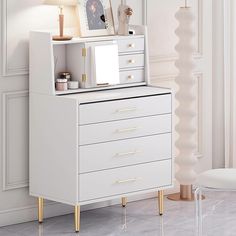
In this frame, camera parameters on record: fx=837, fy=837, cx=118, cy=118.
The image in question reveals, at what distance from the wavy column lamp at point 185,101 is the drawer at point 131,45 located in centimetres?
37

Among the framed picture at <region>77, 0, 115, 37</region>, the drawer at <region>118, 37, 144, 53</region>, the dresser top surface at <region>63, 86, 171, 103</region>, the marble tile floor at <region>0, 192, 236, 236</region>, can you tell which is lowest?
the marble tile floor at <region>0, 192, 236, 236</region>

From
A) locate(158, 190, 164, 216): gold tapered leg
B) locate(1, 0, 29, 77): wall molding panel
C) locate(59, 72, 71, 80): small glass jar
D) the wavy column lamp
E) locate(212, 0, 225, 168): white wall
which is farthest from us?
locate(212, 0, 225, 168): white wall

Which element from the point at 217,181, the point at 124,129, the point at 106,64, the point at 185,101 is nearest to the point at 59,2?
the point at 106,64

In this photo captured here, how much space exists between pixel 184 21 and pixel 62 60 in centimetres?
89

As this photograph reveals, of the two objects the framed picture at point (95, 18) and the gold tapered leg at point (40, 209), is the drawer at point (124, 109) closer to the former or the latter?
the framed picture at point (95, 18)

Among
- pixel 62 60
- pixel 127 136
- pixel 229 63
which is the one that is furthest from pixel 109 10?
pixel 229 63

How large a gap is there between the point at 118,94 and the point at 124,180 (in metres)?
0.49

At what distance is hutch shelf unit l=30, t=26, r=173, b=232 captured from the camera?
4.57 metres

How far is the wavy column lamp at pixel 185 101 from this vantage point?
17.4 feet

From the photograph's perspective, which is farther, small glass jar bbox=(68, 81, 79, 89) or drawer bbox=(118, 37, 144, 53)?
drawer bbox=(118, 37, 144, 53)

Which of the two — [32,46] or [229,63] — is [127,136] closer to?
[32,46]

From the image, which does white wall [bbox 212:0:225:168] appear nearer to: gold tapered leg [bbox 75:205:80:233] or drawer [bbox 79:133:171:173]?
drawer [bbox 79:133:171:173]

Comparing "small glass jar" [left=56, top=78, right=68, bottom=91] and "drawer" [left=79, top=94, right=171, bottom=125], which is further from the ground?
"small glass jar" [left=56, top=78, right=68, bottom=91]

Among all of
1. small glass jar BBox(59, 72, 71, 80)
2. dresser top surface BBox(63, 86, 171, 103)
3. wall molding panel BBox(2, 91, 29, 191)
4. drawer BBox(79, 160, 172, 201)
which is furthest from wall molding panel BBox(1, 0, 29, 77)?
drawer BBox(79, 160, 172, 201)
